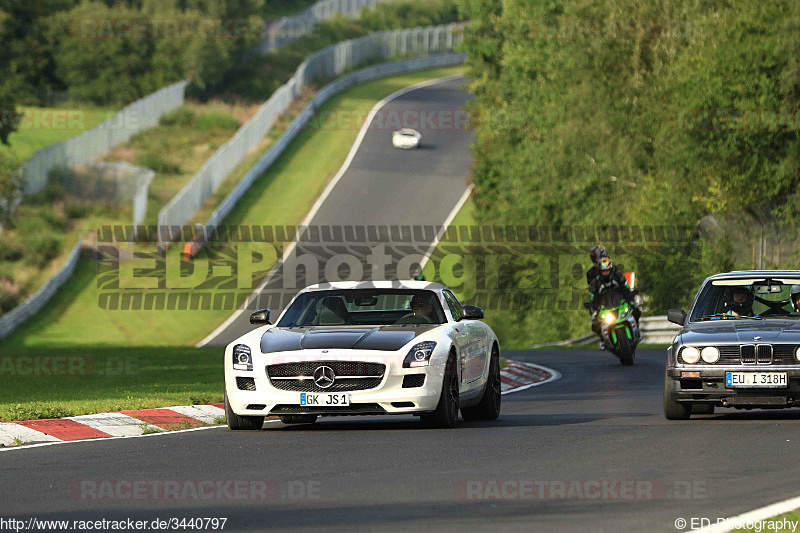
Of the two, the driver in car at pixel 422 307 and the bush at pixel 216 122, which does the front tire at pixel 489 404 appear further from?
the bush at pixel 216 122

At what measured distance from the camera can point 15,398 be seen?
1906cm

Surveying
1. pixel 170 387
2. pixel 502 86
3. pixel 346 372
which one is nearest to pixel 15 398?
pixel 170 387

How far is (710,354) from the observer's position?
13.8 meters

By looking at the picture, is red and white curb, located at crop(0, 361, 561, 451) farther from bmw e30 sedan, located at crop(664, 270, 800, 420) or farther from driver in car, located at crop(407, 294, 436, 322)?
bmw e30 sedan, located at crop(664, 270, 800, 420)

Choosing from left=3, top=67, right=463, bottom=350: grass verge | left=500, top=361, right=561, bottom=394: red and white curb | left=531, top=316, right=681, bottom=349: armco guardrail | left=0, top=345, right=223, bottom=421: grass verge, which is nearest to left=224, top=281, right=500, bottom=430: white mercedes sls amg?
left=0, top=345, right=223, bottom=421: grass verge

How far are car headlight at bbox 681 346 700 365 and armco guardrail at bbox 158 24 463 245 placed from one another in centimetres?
3950

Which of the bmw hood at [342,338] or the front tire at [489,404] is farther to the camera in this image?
the front tire at [489,404]

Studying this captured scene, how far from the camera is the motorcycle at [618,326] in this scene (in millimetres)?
25250

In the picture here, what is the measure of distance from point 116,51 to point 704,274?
5262 cm

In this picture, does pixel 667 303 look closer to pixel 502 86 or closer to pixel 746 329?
pixel 502 86

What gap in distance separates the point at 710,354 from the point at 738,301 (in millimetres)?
1390

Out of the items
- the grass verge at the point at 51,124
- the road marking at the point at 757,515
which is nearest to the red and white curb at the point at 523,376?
the road marking at the point at 757,515

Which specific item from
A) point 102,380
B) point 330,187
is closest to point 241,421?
point 102,380

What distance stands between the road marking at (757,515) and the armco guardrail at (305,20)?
8690cm
